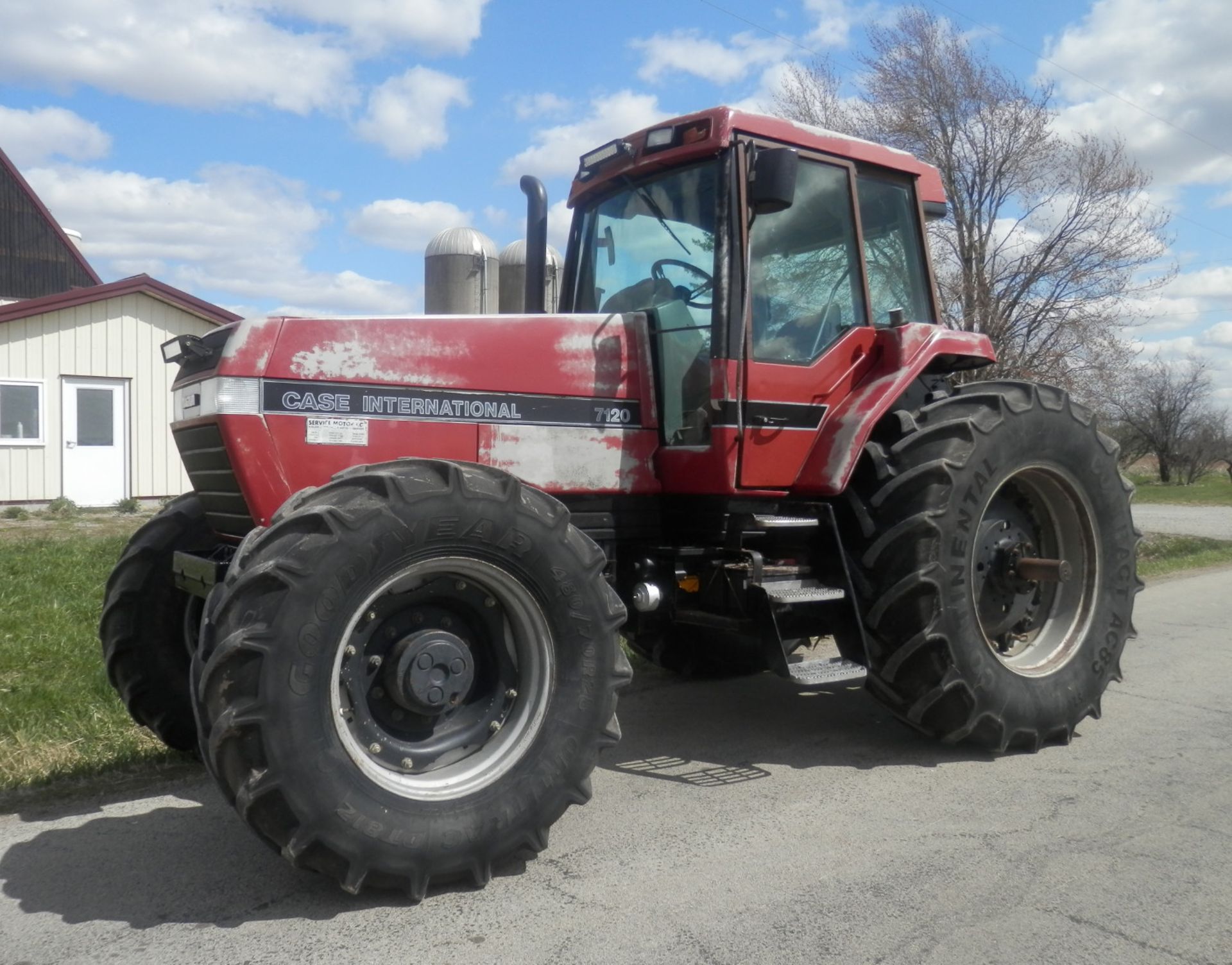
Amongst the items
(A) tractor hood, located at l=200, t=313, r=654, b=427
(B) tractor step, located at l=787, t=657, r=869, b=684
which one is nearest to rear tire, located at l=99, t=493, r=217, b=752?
(A) tractor hood, located at l=200, t=313, r=654, b=427

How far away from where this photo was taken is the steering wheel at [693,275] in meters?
4.84

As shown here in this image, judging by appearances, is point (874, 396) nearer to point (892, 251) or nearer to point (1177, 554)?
point (892, 251)

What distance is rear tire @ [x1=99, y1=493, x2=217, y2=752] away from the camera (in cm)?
460

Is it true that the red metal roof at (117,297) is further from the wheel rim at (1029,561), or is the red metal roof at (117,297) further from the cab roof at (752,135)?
the wheel rim at (1029,561)

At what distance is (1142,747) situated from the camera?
511 centimetres

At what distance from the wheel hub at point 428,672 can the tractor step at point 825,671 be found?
5.07ft

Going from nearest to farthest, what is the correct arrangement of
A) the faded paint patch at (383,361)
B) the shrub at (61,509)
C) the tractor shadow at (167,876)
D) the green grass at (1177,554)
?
the tractor shadow at (167,876) → the faded paint patch at (383,361) → the green grass at (1177,554) → the shrub at (61,509)

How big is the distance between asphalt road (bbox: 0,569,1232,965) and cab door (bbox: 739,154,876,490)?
1328 mm

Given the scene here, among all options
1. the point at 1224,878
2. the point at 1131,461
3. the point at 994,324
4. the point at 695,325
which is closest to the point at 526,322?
the point at 695,325

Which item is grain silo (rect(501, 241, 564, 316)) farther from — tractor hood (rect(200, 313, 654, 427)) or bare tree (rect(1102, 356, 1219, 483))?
bare tree (rect(1102, 356, 1219, 483))

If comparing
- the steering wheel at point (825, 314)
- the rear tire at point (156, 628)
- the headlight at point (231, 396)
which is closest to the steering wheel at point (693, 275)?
the steering wheel at point (825, 314)

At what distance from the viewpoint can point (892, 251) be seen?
5.52 m

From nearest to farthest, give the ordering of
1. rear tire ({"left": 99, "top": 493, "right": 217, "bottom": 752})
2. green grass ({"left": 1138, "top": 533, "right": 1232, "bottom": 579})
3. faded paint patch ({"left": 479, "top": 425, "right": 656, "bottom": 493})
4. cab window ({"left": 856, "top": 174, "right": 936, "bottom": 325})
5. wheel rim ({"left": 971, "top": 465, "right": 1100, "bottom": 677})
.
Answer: faded paint patch ({"left": 479, "top": 425, "right": 656, "bottom": 493}), rear tire ({"left": 99, "top": 493, "right": 217, "bottom": 752}), wheel rim ({"left": 971, "top": 465, "right": 1100, "bottom": 677}), cab window ({"left": 856, "top": 174, "right": 936, "bottom": 325}), green grass ({"left": 1138, "top": 533, "right": 1232, "bottom": 579})

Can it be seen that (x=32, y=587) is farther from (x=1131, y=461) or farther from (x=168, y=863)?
(x=1131, y=461)
